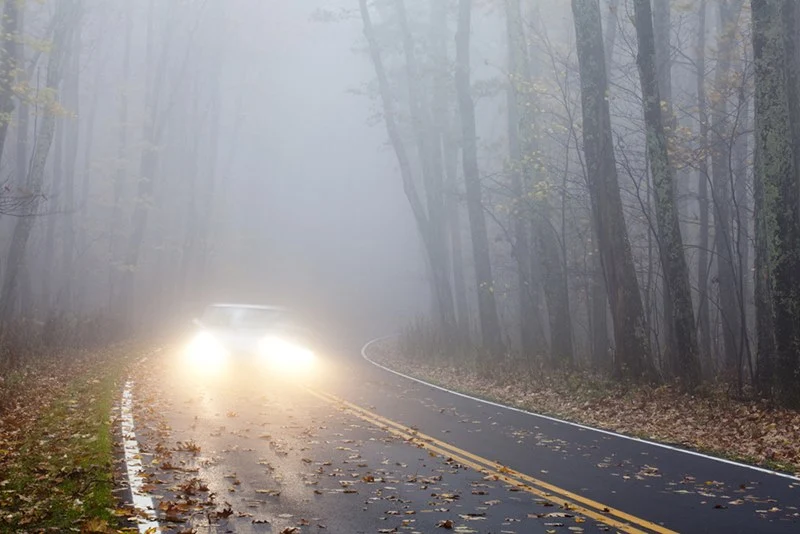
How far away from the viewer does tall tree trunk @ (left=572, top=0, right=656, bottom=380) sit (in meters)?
16.3

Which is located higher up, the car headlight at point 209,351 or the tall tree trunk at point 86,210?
the tall tree trunk at point 86,210

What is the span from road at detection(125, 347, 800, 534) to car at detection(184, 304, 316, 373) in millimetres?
5677

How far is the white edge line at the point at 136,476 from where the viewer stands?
274 inches

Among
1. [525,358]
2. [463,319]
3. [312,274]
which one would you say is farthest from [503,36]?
[312,274]

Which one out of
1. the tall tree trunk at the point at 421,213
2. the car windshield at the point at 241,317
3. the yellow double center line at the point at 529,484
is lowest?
the yellow double center line at the point at 529,484

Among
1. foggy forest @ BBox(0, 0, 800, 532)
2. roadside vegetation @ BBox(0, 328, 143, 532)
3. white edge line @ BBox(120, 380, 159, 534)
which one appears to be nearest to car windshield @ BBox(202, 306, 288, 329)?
roadside vegetation @ BBox(0, 328, 143, 532)

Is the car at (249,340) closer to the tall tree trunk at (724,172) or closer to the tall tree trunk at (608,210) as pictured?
the tall tree trunk at (608,210)

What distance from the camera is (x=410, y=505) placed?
7.79 meters

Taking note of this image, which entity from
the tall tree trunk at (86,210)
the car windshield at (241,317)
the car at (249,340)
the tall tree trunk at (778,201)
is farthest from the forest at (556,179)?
the car windshield at (241,317)

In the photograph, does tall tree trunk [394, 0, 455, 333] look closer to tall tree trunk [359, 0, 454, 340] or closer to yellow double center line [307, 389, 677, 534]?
tall tree trunk [359, 0, 454, 340]

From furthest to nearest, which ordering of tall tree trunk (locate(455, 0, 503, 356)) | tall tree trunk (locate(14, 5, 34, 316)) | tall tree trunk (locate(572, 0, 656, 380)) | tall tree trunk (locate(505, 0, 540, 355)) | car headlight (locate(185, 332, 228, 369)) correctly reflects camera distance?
tall tree trunk (locate(455, 0, 503, 356)) < tall tree trunk (locate(14, 5, 34, 316)) < tall tree trunk (locate(505, 0, 540, 355)) < car headlight (locate(185, 332, 228, 369)) < tall tree trunk (locate(572, 0, 656, 380))

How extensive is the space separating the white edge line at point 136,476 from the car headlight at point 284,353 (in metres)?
7.10

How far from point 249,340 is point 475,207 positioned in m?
8.41

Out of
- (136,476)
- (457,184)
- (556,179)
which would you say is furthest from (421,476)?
(457,184)
